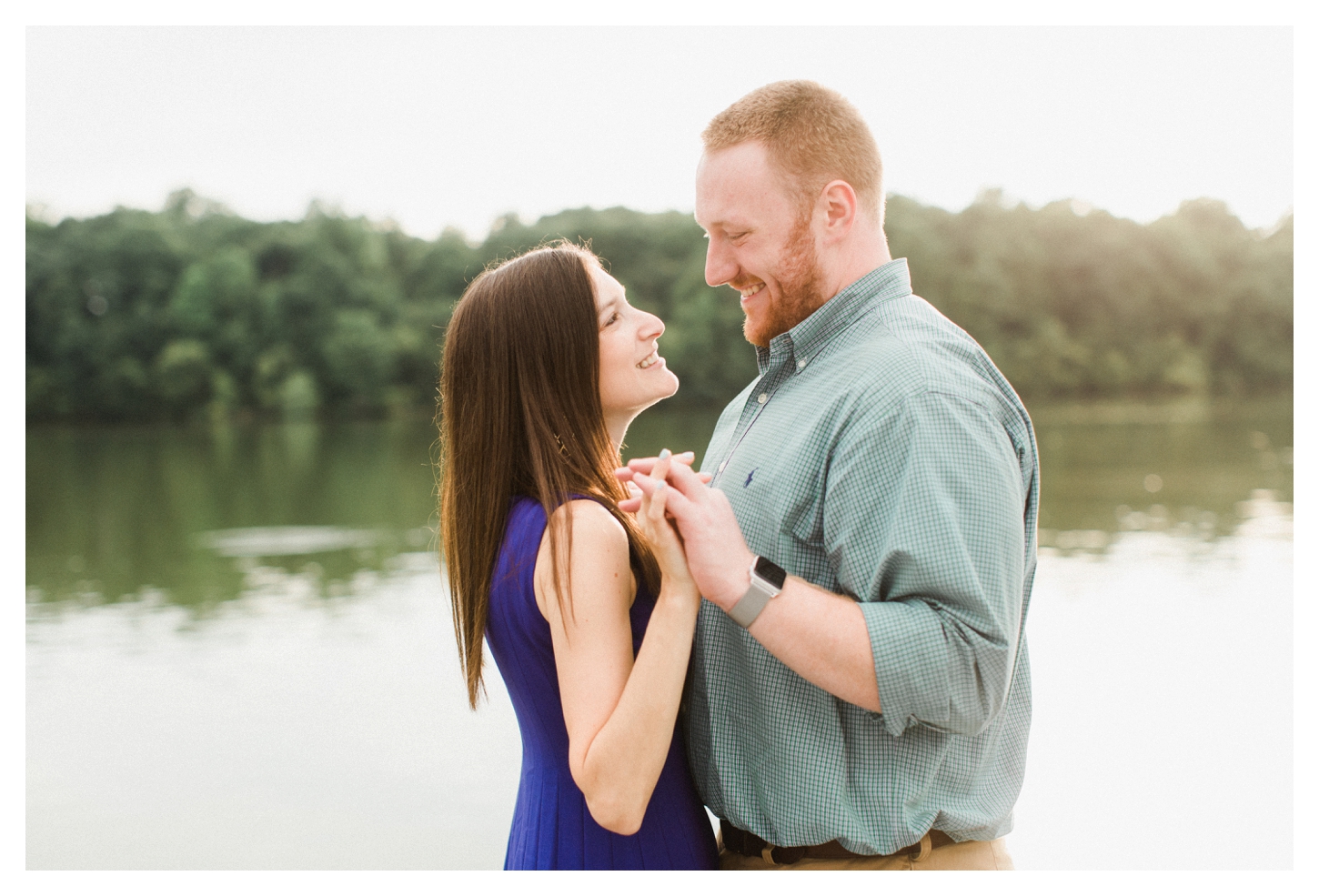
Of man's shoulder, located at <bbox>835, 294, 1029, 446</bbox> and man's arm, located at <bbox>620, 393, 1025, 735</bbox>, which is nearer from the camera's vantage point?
man's arm, located at <bbox>620, 393, 1025, 735</bbox>

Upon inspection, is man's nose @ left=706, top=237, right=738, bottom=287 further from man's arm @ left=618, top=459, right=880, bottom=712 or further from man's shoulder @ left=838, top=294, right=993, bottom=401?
man's arm @ left=618, top=459, right=880, bottom=712

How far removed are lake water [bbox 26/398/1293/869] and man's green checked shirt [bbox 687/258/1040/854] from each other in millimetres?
6178

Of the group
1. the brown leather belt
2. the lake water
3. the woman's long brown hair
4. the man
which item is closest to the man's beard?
the man

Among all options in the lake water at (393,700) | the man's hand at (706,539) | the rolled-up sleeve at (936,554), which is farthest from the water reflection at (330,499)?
the rolled-up sleeve at (936,554)

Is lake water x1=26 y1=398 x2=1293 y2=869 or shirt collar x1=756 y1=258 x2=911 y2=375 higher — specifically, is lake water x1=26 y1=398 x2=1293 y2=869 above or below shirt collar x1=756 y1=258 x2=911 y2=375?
below

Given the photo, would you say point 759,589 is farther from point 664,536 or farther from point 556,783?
point 556,783

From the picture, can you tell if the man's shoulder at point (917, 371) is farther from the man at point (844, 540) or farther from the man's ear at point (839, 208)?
the man's ear at point (839, 208)

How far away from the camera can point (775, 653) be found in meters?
2.16

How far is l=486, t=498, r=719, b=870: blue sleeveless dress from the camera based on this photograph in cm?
260

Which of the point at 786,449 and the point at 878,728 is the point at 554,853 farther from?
the point at 786,449

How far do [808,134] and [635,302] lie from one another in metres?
58.4

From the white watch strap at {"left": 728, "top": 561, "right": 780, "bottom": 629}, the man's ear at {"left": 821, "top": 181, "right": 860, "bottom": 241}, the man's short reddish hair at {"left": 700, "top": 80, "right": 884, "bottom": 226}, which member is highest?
the man's short reddish hair at {"left": 700, "top": 80, "right": 884, "bottom": 226}

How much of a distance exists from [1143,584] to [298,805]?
1239 cm

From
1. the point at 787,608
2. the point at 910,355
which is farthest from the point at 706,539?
the point at 910,355
